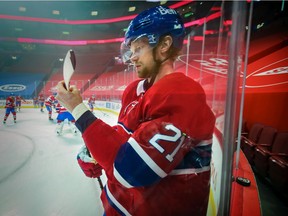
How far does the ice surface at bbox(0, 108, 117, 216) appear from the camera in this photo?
0.99 metres

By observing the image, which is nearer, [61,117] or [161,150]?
[161,150]

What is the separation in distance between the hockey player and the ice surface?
33 centimetres

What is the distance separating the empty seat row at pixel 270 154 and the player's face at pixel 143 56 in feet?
5.16

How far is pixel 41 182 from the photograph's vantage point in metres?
1.26

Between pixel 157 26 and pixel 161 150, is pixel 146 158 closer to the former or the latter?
pixel 161 150

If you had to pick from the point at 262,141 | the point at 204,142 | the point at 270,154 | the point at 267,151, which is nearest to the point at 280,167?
the point at 270,154

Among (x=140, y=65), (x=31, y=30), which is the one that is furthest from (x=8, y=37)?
(x=140, y=65)

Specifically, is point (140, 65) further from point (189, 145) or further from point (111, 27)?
point (111, 27)

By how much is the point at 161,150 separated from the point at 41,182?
124cm

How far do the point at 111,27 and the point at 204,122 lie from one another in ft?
3.93

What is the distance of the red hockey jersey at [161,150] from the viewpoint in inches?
14.9

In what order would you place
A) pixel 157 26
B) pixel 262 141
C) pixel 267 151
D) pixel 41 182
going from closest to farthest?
pixel 157 26 → pixel 41 182 → pixel 267 151 → pixel 262 141

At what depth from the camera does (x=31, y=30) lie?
113 cm

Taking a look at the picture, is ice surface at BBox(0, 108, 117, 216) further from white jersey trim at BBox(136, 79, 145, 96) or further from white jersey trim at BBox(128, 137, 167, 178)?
white jersey trim at BBox(128, 137, 167, 178)
